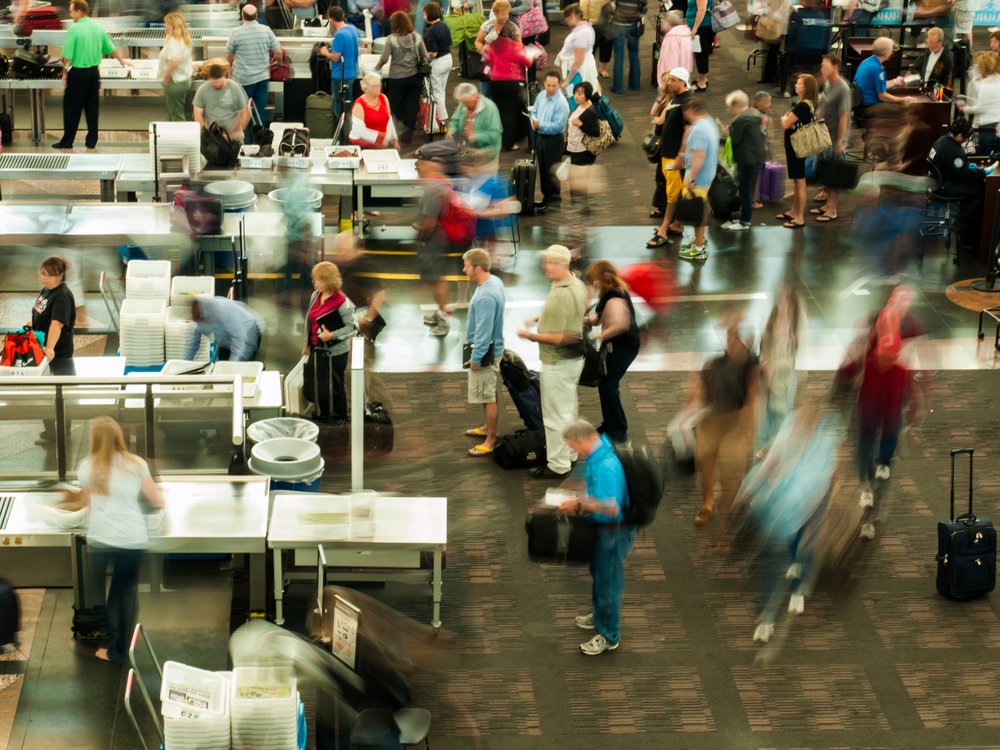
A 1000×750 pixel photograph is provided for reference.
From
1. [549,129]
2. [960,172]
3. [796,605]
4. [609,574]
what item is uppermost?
[549,129]

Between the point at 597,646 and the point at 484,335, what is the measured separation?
9.57 ft

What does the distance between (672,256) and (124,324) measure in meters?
6.50

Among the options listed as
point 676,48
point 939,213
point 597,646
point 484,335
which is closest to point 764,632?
point 597,646

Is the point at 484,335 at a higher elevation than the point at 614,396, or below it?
higher

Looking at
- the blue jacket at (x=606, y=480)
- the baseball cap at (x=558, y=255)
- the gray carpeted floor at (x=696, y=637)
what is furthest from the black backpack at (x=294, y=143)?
the blue jacket at (x=606, y=480)

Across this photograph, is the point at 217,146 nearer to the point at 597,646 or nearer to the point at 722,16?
the point at 597,646

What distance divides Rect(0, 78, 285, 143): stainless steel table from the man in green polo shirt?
0.38 metres

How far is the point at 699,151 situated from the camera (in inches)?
505

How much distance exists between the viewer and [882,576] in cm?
848

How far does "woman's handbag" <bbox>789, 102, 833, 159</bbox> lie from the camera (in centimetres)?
1391

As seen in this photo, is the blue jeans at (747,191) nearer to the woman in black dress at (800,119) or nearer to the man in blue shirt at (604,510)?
the woman in black dress at (800,119)

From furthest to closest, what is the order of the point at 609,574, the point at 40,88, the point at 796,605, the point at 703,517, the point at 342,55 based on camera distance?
the point at 342,55 → the point at 40,88 → the point at 703,517 → the point at 796,605 → the point at 609,574

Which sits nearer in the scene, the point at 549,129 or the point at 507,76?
the point at 549,129

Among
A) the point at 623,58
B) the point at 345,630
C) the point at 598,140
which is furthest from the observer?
the point at 623,58
